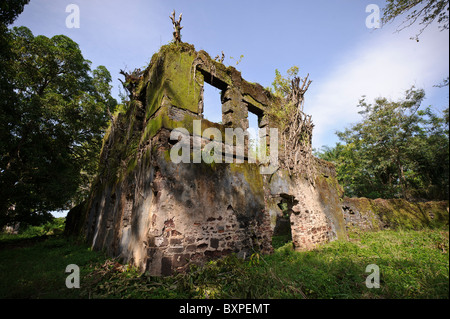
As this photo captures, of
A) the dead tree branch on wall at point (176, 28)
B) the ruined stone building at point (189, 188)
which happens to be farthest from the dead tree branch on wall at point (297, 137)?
the dead tree branch on wall at point (176, 28)

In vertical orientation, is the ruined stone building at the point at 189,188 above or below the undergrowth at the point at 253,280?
above

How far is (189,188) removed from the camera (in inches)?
185

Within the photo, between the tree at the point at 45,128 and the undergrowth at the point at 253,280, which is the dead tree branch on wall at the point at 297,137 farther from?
the tree at the point at 45,128

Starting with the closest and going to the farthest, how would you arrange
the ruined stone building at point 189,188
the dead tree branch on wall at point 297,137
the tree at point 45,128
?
the ruined stone building at point 189,188, the dead tree branch on wall at point 297,137, the tree at point 45,128

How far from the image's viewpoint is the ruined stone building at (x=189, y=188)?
Answer: 4406 mm

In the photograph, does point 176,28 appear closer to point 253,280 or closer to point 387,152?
point 253,280

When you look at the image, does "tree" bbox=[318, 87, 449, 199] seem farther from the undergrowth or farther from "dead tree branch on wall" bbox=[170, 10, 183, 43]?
"dead tree branch on wall" bbox=[170, 10, 183, 43]

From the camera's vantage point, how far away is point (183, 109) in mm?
5270

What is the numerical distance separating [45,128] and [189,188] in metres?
10.2

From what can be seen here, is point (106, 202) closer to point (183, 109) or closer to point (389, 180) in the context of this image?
point (183, 109)

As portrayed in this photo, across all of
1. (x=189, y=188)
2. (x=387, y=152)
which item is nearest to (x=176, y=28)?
(x=189, y=188)

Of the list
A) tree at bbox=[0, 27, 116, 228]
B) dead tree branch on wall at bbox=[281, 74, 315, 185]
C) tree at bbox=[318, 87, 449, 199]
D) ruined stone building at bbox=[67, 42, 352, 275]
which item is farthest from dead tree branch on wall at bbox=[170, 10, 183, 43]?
tree at bbox=[318, 87, 449, 199]

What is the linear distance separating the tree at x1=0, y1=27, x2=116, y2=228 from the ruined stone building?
3.99 meters

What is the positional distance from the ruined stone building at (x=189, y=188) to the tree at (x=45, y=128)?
3990 mm
